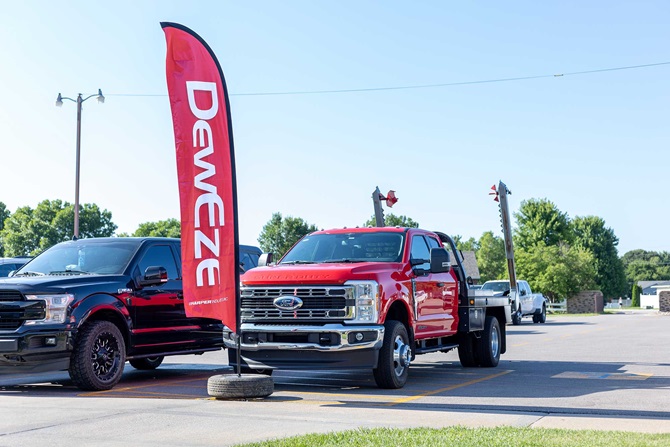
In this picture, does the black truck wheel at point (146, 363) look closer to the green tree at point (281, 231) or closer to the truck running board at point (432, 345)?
the truck running board at point (432, 345)

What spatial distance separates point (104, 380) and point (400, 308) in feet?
13.0

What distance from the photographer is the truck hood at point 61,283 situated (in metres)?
11.3

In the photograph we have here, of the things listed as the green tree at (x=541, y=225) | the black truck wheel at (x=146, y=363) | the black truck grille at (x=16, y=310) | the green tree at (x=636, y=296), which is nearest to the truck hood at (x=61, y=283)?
the black truck grille at (x=16, y=310)

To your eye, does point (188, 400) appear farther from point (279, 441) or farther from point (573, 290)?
point (573, 290)

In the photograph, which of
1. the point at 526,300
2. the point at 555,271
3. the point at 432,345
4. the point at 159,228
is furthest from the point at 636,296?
the point at 432,345

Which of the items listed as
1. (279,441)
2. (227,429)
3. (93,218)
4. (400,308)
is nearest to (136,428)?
(227,429)

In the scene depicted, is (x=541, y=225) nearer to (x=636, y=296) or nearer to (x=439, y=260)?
(x=636, y=296)

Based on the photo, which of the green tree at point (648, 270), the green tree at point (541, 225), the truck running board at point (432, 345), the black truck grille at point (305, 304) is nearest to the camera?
the black truck grille at point (305, 304)

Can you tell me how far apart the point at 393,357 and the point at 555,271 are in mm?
65799

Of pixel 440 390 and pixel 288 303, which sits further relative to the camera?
pixel 440 390

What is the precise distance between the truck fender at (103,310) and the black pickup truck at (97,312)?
0.04 feet

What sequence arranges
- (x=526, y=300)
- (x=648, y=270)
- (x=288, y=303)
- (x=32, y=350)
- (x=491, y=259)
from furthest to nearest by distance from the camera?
1. (x=648, y=270)
2. (x=491, y=259)
3. (x=526, y=300)
4. (x=288, y=303)
5. (x=32, y=350)

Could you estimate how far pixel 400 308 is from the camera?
39.5ft

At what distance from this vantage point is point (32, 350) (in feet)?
36.2
